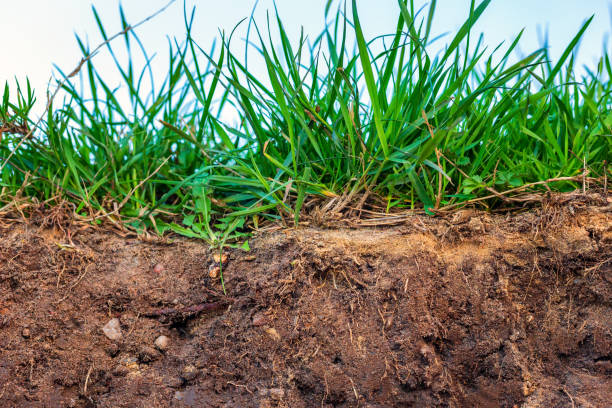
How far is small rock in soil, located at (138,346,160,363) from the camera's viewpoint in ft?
4.97

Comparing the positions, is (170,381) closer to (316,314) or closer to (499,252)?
(316,314)

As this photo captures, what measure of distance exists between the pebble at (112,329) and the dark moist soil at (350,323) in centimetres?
2

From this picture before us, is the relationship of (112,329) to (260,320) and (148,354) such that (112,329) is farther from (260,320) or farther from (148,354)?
(260,320)

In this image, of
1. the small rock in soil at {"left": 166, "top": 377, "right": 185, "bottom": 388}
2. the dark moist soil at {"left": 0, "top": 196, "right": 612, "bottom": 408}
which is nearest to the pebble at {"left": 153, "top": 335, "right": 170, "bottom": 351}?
the dark moist soil at {"left": 0, "top": 196, "right": 612, "bottom": 408}

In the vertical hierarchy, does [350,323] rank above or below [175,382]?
above

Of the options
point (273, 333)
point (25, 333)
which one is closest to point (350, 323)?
point (273, 333)

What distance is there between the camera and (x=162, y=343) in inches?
60.7

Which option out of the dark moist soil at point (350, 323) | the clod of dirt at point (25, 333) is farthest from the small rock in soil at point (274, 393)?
the clod of dirt at point (25, 333)

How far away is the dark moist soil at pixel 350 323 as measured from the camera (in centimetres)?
137

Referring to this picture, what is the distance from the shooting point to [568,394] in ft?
4.39

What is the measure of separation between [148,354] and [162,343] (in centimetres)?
5

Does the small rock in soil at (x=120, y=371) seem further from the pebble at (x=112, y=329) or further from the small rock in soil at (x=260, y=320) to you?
the small rock in soil at (x=260, y=320)

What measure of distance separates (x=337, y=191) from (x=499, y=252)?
0.58m

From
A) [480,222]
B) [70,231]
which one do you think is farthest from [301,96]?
[70,231]
